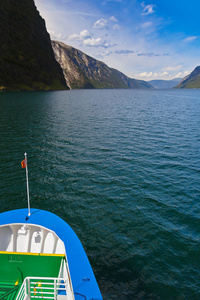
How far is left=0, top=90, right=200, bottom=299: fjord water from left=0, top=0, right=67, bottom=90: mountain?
124 m

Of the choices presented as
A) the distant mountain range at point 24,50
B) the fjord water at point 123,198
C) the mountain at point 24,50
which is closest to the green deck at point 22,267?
the fjord water at point 123,198

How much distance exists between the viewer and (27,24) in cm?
15962

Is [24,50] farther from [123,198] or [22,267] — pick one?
[22,267]

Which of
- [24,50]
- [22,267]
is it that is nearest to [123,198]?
[22,267]

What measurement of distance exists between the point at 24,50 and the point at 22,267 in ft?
600

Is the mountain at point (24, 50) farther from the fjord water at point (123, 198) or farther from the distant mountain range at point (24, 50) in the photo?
the fjord water at point (123, 198)

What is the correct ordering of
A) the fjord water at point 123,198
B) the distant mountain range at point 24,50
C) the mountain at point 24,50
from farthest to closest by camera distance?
1. the mountain at point 24,50
2. the distant mountain range at point 24,50
3. the fjord water at point 123,198

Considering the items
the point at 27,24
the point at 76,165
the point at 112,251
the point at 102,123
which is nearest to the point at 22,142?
the point at 76,165

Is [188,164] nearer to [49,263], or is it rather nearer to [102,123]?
[49,263]

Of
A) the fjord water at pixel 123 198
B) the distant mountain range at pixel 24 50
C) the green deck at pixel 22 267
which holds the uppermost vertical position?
the distant mountain range at pixel 24 50

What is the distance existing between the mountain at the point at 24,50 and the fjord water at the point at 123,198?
124 metres

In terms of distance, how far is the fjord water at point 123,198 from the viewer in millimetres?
10219

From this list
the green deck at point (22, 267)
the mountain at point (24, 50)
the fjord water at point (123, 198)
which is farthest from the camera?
the mountain at point (24, 50)

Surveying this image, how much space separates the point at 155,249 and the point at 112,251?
2772 mm
